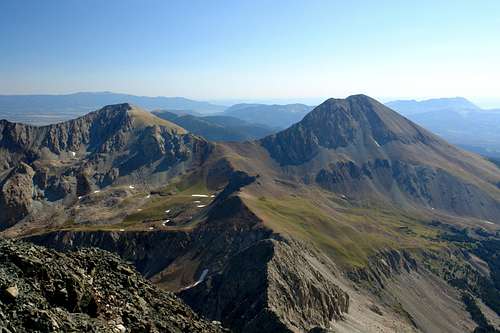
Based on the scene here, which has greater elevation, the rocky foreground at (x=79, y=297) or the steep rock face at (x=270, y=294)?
the rocky foreground at (x=79, y=297)

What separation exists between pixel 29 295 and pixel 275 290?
254ft

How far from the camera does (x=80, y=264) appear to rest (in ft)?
134

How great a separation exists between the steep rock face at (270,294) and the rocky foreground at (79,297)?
4534cm

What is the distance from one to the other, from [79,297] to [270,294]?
69.2 meters

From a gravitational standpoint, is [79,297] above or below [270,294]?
above

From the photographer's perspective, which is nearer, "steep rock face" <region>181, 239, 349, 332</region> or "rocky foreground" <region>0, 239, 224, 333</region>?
"rocky foreground" <region>0, 239, 224, 333</region>

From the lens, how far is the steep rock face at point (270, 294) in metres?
91.8

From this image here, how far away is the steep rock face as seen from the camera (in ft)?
301

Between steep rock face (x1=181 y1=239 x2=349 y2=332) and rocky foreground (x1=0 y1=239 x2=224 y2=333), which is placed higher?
rocky foreground (x1=0 y1=239 x2=224 y2=333)

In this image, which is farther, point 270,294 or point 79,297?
point 270,294

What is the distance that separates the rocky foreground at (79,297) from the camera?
28.3 metres

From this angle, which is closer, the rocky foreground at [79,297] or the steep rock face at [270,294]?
the rocky foreground at [79,297]

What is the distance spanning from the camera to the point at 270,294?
98688mm

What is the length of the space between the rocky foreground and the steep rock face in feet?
149
